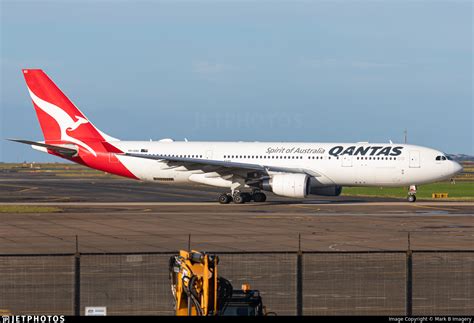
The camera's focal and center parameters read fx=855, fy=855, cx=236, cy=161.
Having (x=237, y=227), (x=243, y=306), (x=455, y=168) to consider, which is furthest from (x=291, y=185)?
(x=243, y=306)

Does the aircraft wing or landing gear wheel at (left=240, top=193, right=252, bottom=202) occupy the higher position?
the aircraft wing

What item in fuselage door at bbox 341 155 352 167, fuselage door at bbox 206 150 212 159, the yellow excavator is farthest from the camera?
fuselage door at bbox 206 150 212 159

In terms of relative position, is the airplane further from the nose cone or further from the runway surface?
the runway surface

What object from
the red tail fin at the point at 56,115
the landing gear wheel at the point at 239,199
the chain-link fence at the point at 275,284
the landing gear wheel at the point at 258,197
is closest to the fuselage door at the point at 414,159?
the landing gear wheel at the point at 258,197

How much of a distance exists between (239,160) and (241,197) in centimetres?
244

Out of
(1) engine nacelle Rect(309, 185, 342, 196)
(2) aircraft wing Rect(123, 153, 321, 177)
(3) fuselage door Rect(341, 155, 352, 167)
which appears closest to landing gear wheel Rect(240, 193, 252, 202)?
(2) aircraft wing Rect(123, 153, 321, 177)

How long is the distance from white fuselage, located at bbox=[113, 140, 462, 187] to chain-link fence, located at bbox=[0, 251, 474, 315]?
25237mm

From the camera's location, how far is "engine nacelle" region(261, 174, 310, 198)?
45875 mm

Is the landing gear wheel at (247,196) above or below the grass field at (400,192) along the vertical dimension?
below

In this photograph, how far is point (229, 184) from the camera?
163ft

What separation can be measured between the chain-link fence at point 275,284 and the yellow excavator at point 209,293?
144 cm

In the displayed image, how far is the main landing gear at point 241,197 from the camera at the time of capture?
49.2 meters

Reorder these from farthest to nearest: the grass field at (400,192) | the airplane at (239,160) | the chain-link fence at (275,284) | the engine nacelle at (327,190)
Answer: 1. the grass field at (400,192)
2. the engine nacelle at (327,190)
3. the airplane at (239,160)
4. the chain-link fence at (275,284)

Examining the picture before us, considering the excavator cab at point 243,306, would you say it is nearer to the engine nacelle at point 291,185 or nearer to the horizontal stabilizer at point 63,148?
the engine nacelle at point 291,185
